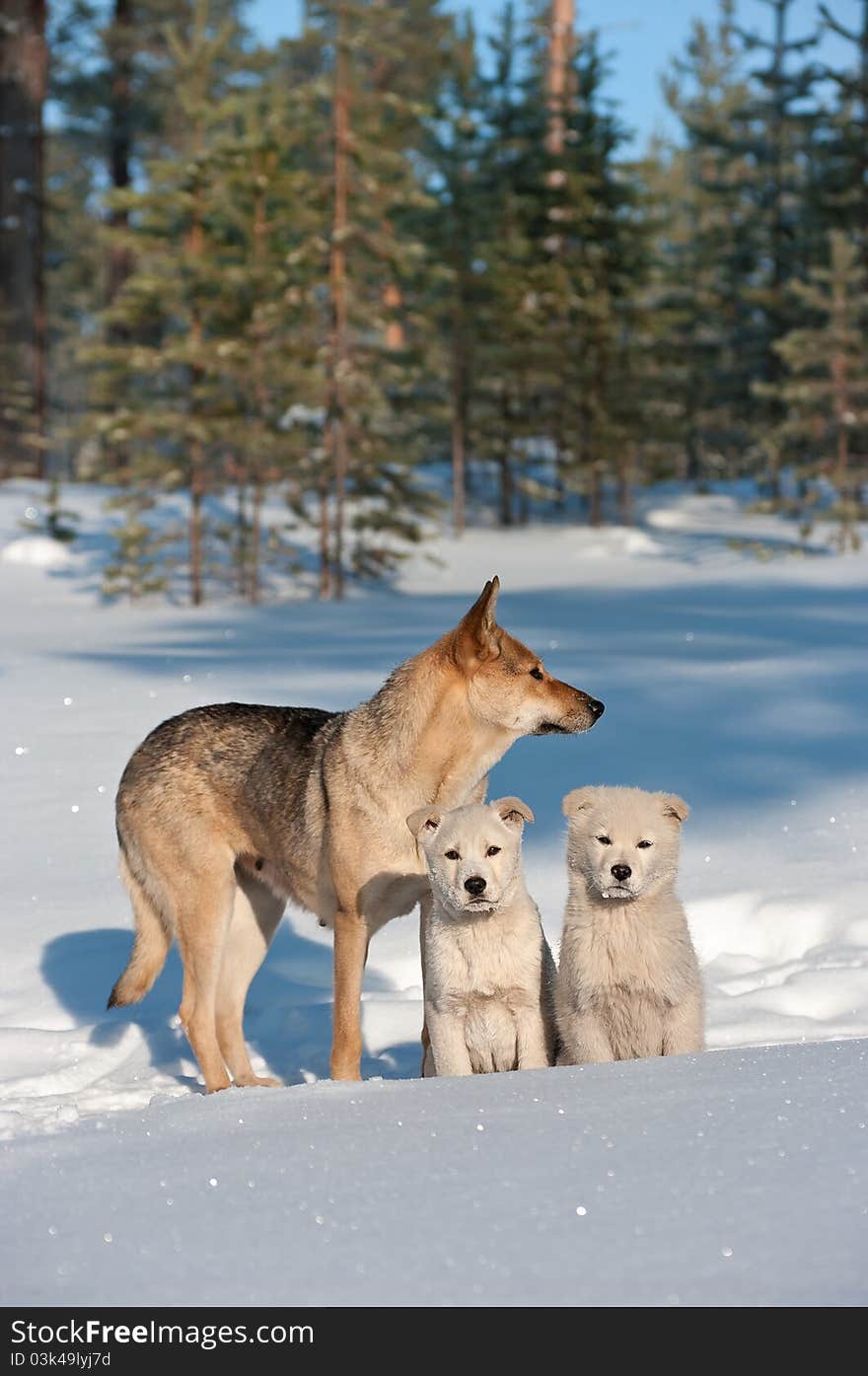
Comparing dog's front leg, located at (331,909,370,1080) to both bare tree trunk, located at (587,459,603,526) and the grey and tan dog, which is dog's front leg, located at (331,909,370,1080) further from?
bare tree trunk, located at (587,459,603,526)

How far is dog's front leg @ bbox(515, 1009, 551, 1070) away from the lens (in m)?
5.42

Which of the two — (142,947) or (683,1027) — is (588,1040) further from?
(142,947)

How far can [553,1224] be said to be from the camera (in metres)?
3.25

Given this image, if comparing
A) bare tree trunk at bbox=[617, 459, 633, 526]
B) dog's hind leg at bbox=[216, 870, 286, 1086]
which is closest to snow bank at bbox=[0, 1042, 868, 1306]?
dog's hind leg at bbox=[216, 870, 286, 1086]

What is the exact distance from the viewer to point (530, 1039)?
543cm

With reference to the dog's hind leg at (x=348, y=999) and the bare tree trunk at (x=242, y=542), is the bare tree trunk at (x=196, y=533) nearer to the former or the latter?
the bare tree trunk at (x=242, y=542)

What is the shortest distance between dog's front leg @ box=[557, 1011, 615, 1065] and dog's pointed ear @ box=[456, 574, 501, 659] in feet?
5.02

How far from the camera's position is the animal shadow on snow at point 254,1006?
6.82 metres

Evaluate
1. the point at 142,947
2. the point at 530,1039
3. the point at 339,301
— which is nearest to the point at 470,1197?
the point at 530,1039

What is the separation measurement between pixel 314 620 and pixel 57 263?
82.4 ft

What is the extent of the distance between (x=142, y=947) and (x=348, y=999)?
119 cm
